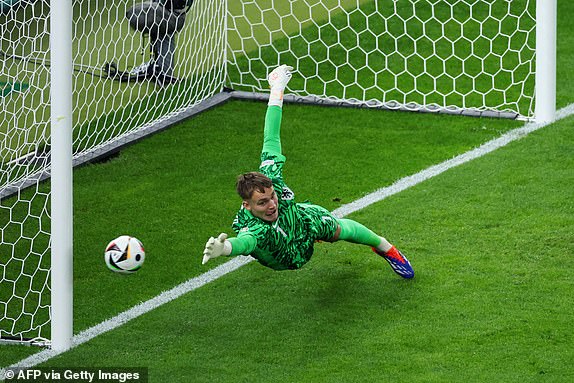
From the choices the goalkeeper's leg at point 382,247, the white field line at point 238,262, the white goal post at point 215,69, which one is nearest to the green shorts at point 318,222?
the goalkeeper's leg at point 382,247

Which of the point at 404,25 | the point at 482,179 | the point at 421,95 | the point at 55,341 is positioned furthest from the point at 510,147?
the point at 55,341

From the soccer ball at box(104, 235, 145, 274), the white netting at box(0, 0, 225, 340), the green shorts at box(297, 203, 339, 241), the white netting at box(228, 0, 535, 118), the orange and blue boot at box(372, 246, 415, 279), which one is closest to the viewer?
→ the soccer ball at box(104, 235, 145, 274)

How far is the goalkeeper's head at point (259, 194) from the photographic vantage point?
617cm

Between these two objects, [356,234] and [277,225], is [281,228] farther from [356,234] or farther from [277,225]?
[356,234]

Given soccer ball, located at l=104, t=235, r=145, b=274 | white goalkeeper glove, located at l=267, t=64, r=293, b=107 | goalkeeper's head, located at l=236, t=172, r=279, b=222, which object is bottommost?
soccer ball, located at l=104, t=235, r=145, b=274

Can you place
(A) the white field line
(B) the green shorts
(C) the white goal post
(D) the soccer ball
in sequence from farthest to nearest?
(C) the white goal post < (B) the green shorts < (A) the white field line < (D) the soccer ball

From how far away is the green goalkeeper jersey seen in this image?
244 inches

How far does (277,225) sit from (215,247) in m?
0.70

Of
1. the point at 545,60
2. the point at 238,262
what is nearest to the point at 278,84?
the point at 238,262

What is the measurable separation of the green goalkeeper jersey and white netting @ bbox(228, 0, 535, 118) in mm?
3076

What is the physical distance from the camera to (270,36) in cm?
1045

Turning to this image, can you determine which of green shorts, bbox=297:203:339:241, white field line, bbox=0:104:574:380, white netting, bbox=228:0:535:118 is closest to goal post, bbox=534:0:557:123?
white field line, bbox=0:104:574:380

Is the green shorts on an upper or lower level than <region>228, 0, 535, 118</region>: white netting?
lower

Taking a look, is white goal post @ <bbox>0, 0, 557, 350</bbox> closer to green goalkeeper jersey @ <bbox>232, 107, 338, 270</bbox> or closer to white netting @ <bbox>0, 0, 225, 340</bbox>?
white netting @ <bbox>0, 0, 225, 340</bbox>
